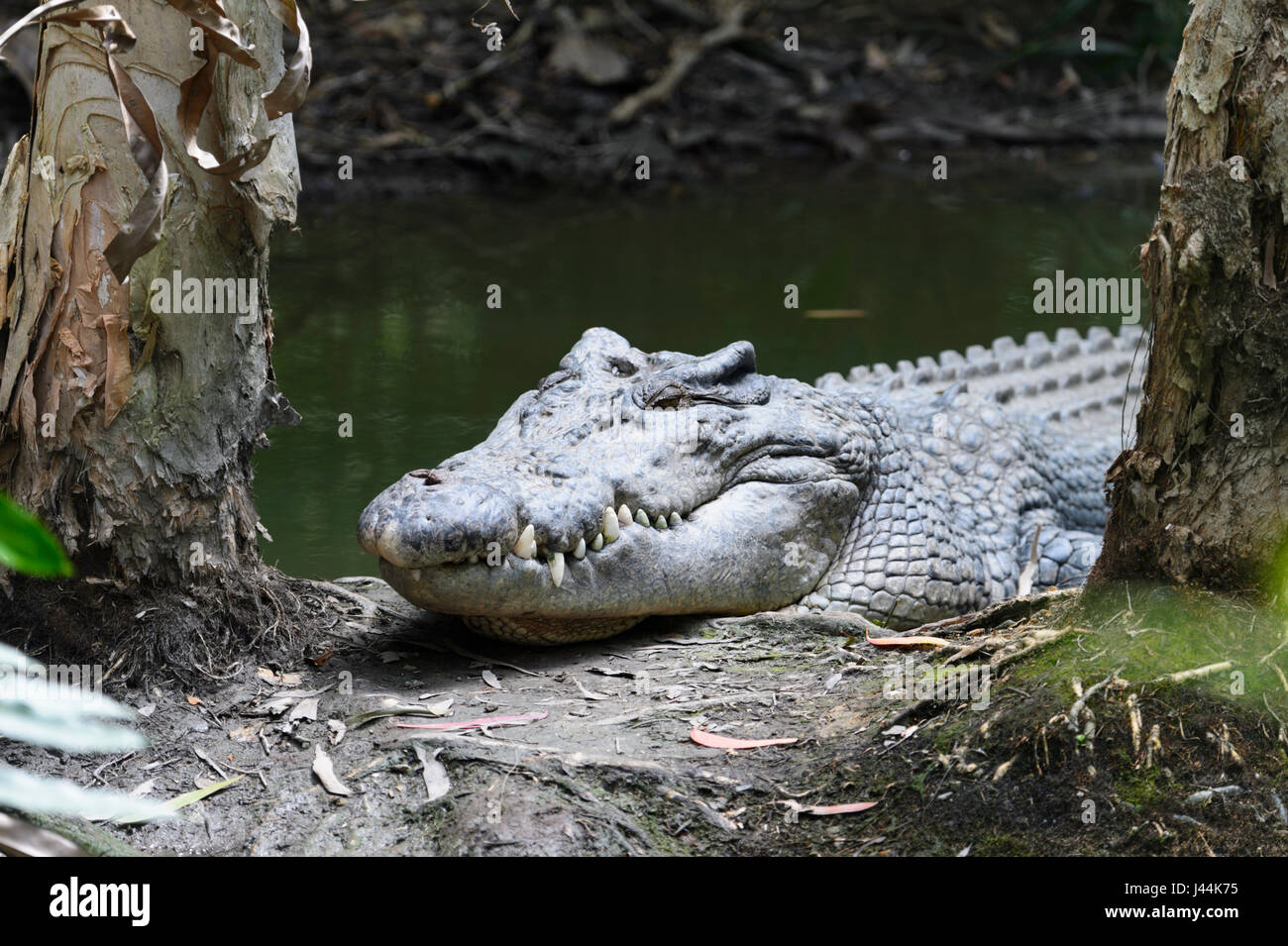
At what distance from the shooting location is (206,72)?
2910 mm

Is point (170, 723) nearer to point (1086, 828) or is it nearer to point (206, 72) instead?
point (206, 72)

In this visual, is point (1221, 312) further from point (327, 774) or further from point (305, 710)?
point (305, 710)

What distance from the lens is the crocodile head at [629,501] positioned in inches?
129

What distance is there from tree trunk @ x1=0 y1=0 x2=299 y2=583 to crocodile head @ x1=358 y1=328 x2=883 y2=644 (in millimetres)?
507

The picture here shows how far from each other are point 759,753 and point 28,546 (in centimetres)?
196

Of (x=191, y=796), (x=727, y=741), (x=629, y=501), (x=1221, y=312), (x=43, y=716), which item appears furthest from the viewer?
(x=629, y=501)

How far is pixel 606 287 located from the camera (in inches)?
331

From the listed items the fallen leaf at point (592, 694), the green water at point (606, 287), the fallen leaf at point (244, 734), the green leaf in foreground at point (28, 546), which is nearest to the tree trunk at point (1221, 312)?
the fallen leaf at point (592, 694)

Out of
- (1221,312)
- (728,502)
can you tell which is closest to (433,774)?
(728,502)

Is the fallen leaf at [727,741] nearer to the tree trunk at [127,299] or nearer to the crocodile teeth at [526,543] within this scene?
the crocodile teeth at [526,543]

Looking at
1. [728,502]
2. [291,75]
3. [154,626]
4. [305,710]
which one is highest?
[291,75]

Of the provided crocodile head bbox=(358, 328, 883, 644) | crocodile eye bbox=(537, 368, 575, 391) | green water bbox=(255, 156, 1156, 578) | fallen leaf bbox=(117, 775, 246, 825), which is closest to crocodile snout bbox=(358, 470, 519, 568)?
crocodile head bbox=(358, 328, 883, 644)

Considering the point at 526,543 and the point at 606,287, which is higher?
the point at 606,287

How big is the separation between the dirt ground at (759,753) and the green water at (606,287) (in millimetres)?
1843
